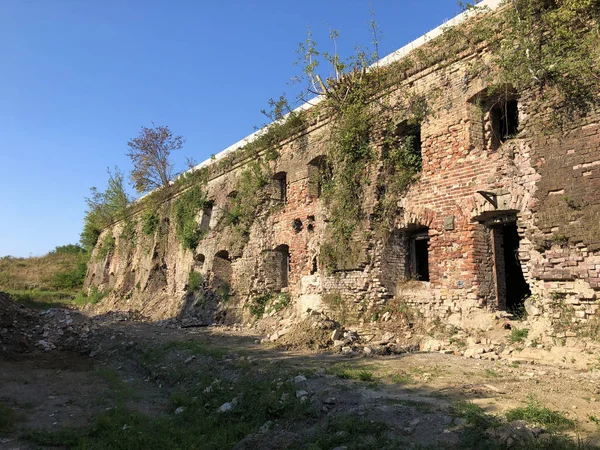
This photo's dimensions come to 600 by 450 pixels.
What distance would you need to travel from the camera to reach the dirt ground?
4.28 m

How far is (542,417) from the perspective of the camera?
3953mm

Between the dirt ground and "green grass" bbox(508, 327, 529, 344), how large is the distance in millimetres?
871

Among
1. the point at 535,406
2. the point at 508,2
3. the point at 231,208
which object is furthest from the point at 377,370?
the point at 231,208

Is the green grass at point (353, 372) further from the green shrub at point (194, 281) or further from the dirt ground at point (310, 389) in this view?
the green shrub at point (194, 281)

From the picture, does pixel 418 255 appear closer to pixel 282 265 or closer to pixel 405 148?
pixel 405 148

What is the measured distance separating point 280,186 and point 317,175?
231 centimetres

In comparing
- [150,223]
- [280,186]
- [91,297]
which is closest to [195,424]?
[280,186]

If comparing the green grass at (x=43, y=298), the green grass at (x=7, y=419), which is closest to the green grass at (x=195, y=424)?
the green grass at (x=7, y=419)

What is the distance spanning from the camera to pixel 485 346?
24.7ft

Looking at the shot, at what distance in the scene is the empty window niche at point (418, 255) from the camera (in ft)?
33.0

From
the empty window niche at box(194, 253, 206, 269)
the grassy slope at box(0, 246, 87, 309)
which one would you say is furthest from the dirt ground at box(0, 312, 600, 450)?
the grassy slope at box(0, 246, 87, 309)

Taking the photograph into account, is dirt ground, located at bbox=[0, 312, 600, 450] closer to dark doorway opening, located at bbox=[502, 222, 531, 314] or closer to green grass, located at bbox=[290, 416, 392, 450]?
green grass, located at bbox=[290, 416, 392, 450]

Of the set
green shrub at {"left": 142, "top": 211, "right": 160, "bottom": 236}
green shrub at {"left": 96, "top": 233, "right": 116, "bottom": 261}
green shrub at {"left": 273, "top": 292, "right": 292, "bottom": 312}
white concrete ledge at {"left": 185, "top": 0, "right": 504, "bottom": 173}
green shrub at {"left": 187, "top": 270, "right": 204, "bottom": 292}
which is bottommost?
green shrub at {"left": 273, "top": 292, "right": 292, "bottom": 312}

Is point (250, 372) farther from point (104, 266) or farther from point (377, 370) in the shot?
point (104, 266)
